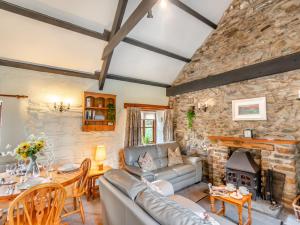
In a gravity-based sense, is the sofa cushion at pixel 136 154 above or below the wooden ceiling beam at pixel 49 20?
below

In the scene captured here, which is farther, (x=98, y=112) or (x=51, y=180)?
(x=98, y=112)

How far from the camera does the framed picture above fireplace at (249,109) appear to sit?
11.1ft

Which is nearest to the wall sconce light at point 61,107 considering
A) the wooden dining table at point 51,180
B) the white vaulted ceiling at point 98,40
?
the white vaulted ceiling at point 98,40

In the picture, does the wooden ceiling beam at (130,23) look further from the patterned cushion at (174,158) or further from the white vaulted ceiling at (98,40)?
the patterned cushion at (174,158)

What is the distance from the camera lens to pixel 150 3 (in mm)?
2217

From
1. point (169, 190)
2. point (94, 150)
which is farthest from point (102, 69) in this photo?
point (169, 190)

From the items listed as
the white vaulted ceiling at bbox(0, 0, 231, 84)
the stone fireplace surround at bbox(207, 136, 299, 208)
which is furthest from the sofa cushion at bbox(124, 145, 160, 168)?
the white vaulted ceiling at bbox(0, 0, 231, 84)

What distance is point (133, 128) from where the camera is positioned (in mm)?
4543

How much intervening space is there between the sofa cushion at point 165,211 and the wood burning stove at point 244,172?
2.58 metres

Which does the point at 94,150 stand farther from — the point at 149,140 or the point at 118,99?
the point at 149,140

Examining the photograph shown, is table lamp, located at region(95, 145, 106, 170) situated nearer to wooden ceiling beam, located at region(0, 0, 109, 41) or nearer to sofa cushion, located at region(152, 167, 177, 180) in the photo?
sofa cushion, located at region(152, 167, 177, 180)

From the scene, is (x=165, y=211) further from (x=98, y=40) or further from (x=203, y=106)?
(x=203, y=106)

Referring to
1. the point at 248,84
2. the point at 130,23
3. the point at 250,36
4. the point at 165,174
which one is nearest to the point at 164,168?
the point at 165,174

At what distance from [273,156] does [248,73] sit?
176 centimetres
